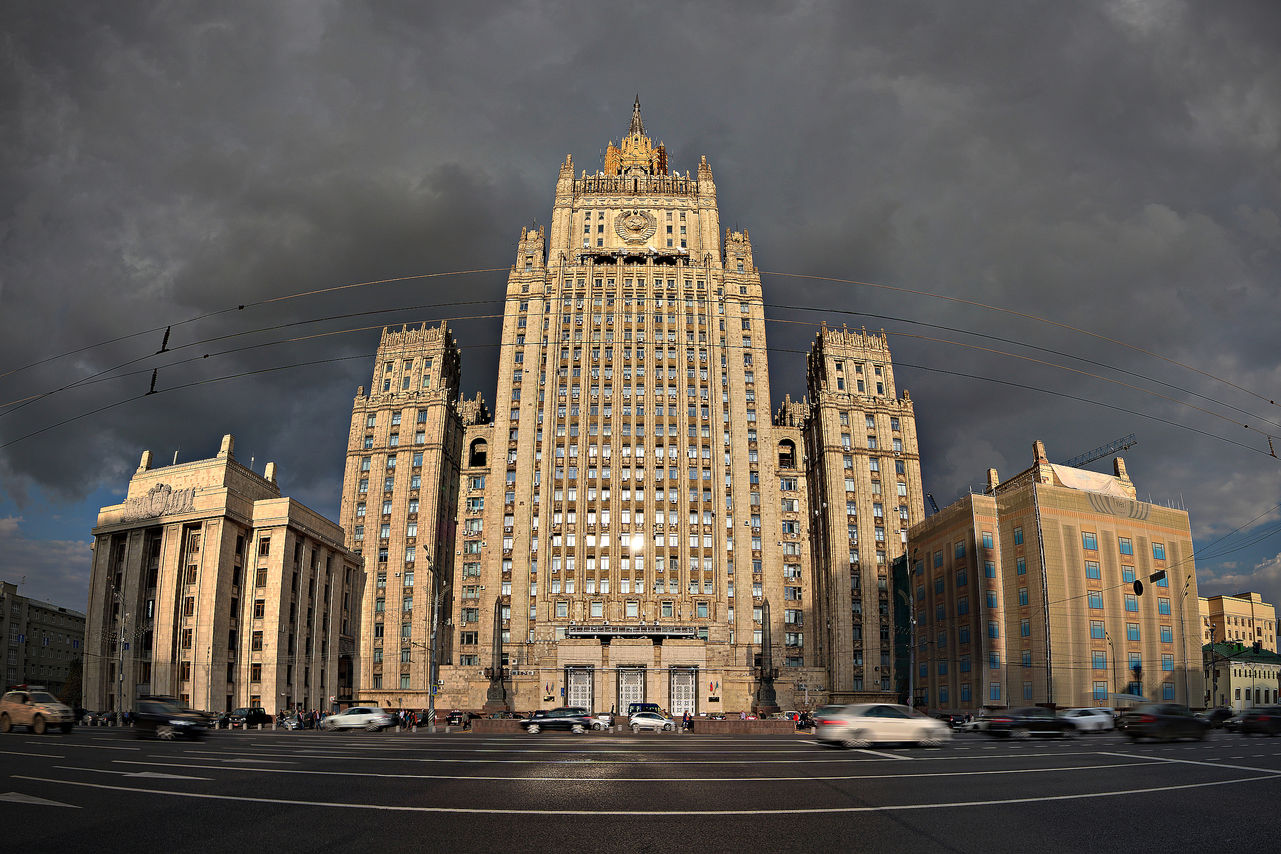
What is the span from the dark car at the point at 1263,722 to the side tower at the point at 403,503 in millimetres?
81219

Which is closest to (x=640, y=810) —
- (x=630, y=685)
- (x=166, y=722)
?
(x=166, y=722)

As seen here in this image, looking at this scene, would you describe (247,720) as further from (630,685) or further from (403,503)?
(403,503)

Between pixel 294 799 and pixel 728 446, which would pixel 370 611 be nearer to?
pixel 728 446

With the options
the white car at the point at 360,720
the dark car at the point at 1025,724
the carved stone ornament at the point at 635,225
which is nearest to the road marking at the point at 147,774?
Answer: the dark car at the point at 1025,724

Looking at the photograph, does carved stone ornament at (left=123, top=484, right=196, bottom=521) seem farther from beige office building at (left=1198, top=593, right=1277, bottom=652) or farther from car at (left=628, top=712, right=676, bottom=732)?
beige office building at (left=1198, top=593, right=1277, bottom=652)

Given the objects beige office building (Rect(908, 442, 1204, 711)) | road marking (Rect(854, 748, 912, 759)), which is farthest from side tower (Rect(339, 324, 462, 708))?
road marking (Rect(854, 748, 912, 759))

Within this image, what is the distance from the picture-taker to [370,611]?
106688 millimetres

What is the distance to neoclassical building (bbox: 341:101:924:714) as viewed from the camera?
96.6 metres

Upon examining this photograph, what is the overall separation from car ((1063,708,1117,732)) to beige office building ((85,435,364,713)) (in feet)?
241

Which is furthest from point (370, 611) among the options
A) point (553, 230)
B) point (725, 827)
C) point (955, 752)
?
point (725, 827)

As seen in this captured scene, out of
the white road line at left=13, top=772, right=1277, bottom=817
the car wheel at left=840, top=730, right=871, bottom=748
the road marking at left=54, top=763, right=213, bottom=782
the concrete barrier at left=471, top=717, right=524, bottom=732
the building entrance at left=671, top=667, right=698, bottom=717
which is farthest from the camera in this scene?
the building entrance at left=671, top=667, right=698, bottom=717

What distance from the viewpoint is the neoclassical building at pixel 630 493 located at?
96.6 metres

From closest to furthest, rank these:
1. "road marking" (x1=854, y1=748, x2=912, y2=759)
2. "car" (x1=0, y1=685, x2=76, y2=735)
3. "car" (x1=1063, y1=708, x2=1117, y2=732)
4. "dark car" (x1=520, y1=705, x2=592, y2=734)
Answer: "road marking" (x1=854, y1=748, x2=912, y2=759) < "car" (x1=0, y1=685, x2=76, y2=735) < "car" (x1=1063, y1=708, x2=1117, y2=732) < "dark car" (x1=520, y1=705, x2=592, y2=734)

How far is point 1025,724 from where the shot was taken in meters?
35.5
